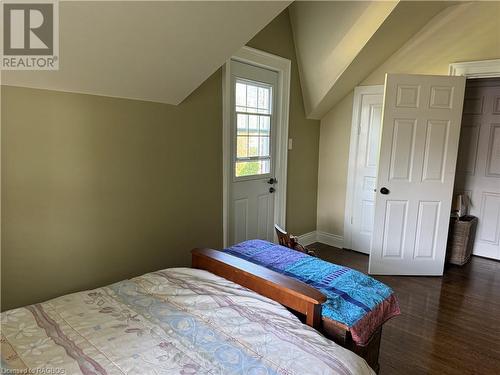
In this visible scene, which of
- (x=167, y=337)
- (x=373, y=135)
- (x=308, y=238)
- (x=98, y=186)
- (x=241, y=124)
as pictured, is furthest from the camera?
(x=308, y=238)

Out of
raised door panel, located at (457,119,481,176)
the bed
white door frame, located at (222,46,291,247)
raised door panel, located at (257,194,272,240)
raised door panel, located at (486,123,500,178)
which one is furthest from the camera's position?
raised door panel, located at (457,119,481,176)

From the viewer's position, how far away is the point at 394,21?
2926 mm

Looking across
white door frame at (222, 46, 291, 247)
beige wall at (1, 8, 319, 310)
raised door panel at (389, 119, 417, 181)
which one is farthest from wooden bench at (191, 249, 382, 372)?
raised door panel at (389, 119, 417, 181)

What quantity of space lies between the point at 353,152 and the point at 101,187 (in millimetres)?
2860

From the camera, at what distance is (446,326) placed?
2.38m

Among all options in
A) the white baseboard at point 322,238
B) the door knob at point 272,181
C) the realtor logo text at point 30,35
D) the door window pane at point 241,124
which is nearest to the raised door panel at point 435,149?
the white baseboard at point 322,238

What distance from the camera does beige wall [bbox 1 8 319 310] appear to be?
1704 mm

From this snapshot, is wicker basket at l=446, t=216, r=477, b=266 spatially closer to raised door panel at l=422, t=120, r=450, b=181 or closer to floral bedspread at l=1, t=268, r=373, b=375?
raised door panel at l=422, t=120, r=450, b=181

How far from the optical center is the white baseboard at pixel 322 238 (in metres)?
4.08

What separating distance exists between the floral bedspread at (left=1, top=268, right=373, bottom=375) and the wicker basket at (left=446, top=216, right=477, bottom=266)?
9.79ft

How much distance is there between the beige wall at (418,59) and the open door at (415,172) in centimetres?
46

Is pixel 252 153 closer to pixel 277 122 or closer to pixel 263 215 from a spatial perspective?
pixel 277 122

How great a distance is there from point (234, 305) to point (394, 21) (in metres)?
2.90

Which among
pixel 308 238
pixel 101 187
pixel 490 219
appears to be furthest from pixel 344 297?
pixel 490 219
